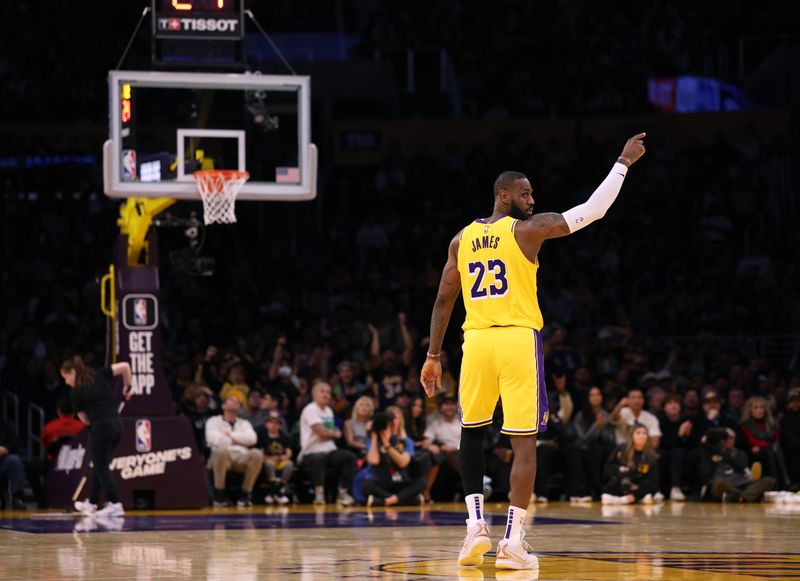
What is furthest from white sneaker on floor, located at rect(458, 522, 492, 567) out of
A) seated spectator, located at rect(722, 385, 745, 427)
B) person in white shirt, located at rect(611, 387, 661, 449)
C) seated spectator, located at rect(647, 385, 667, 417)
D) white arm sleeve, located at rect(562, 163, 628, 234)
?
seated spectator, located at rect(722, 385, 745, 427)

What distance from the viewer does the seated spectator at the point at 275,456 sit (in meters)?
18.3

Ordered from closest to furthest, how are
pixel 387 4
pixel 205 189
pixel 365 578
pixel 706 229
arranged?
pixel 365 578 < pixel 205 189 < pixel 706 229 < pixel 387 4

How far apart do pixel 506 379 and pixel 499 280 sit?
0.62 m

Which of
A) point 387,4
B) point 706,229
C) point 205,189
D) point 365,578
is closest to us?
point 365,578

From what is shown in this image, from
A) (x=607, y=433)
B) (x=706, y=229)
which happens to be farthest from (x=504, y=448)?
(x=706, y=229)

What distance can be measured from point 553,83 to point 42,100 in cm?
1040

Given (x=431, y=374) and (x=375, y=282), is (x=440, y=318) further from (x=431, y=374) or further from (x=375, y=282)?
(x=375, y=282)

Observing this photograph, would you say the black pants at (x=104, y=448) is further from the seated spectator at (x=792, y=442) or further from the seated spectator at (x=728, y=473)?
the seated spectator at (x=792, y=442)

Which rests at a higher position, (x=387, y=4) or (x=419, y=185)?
(x=387, y=4)

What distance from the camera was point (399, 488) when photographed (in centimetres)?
1767

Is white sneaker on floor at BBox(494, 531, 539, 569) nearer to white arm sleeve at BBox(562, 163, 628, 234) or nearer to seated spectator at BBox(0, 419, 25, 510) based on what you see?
white arm sleeve at BBox(562, 163, 628, 234)

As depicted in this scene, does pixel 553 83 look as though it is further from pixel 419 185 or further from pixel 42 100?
pixel 42 100

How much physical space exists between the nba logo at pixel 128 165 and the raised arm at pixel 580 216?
24.0 feet

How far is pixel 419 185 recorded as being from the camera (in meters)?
28.2
